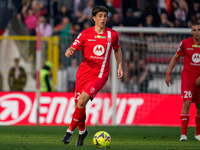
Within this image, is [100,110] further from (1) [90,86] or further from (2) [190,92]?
(1) [90,86]

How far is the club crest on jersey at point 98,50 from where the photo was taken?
9070 mm

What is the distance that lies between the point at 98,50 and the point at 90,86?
2.25ft

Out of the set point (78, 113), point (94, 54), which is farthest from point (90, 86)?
point (94, 54)

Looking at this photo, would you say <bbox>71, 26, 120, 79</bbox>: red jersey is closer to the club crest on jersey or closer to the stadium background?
the club crest on jersey

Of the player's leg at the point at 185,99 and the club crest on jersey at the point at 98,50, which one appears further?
the player's leg at the point at 185,99

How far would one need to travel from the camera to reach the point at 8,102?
55.4 ft

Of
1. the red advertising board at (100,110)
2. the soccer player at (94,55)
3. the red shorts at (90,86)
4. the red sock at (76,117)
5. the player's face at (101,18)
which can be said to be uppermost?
the player's face at (101,18)

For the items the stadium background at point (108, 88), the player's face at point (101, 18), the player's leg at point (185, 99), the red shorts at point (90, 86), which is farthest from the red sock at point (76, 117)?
the stadium background at point (108, 88)

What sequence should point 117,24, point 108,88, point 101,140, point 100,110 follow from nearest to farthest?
1. point 101,140
2. point 100,110
3. point 108,88
4. point 117,24

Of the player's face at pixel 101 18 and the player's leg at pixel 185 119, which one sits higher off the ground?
the player's face at pixel 101 18

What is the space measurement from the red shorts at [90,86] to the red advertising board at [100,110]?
24.7 feet

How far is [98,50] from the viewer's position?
29.8ft

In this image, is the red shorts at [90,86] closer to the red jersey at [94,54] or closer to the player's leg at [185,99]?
the red jersey at [94,54]

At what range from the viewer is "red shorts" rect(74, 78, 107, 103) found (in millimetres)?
8773
